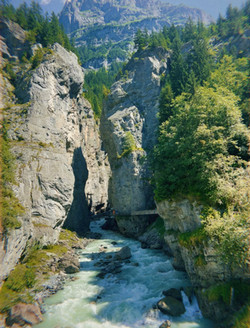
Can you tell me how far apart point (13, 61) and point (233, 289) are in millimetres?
53494

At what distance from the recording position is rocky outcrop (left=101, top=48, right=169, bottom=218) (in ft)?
133

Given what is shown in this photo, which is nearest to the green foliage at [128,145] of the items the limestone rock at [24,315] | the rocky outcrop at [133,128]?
the rocky outcrop at [133,128]

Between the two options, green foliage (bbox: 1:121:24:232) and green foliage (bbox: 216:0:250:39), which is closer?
green foliage (bbox: 1:121:24:232)

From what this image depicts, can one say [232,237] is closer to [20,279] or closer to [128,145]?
[20,279]

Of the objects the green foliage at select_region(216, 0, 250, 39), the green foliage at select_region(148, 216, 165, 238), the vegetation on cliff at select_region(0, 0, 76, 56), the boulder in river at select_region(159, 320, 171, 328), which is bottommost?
the boulder in river at select_region(159, 320, 171, 328)

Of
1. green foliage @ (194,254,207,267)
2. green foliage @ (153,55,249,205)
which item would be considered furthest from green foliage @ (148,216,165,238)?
green foliage @ (194,254,207,267)

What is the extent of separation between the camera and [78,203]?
4512 centimetres

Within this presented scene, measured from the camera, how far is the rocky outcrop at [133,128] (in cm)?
4050

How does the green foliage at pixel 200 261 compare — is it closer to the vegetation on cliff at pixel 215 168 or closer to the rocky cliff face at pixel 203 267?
the rocky cliff face at pixel 203 267

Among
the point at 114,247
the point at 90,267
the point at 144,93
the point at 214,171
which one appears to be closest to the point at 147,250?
the point at 114,247

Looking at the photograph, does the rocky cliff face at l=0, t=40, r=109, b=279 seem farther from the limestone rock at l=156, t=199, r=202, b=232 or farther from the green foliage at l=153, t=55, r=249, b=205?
the green foliage at l=153, t=55, r=249, b=205

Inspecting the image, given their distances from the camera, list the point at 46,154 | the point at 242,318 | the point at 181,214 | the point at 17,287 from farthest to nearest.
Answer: the point at 46,154 → the point at 181,214 → the point at 17,287 → the point at 242,318

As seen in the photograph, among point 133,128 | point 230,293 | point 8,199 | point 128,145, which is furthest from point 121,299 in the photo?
point 133,128

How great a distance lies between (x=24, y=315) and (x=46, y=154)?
2232 centimetres
